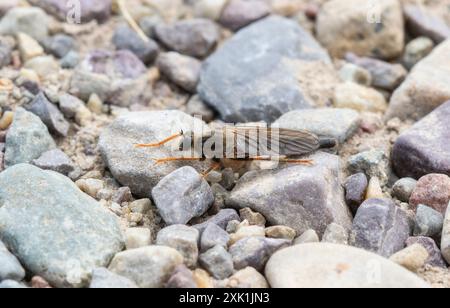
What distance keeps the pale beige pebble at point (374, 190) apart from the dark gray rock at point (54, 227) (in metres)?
1.41

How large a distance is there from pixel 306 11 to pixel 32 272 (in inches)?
135

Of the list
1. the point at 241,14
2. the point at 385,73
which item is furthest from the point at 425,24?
the point at 241,14

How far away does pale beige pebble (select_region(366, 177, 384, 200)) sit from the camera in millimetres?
3826

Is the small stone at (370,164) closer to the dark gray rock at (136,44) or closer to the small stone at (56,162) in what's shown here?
the small stone at (56,162)

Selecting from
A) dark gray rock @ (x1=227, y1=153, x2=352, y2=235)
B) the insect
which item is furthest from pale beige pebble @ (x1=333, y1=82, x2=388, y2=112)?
dark gray rock @ (x1=227, y1=153, x2=352, y2=235)

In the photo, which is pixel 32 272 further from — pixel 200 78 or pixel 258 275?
pixel 200 78

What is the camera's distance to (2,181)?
362cm

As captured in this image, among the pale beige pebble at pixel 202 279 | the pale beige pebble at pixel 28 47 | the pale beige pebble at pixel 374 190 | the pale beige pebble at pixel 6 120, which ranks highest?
the pale beige pebble at pixel 28 47

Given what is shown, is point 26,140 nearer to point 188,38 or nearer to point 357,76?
point 188,38

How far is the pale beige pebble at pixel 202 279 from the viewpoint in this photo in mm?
3236

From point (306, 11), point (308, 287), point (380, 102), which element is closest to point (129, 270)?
point (308, 287)

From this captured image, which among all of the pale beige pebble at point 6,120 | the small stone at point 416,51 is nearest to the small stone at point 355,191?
the small stone at point 416,51

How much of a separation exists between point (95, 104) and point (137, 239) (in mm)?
1527

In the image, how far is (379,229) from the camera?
138 inches
